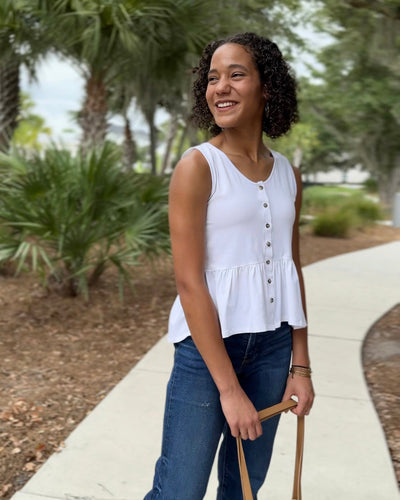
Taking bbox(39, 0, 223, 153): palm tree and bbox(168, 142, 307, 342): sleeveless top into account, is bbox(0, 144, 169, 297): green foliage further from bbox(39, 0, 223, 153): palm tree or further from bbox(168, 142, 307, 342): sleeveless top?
bbox(168, 142, 307, 342): sleeveless top

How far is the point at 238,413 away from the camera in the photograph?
65.0 inches

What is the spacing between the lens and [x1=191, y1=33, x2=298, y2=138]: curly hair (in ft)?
5.80

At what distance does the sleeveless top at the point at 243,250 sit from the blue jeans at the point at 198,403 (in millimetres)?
62

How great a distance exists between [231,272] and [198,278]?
A: 0.36ft

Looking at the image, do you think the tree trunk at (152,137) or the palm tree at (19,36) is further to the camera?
the tree trunk at (152,137)

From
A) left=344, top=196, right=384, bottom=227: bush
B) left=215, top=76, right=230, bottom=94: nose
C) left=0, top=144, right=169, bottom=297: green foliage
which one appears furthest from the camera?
left=344, top=196, right=384, bottom=227: bush

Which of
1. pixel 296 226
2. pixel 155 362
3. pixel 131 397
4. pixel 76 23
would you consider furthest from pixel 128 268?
pixel 296 226

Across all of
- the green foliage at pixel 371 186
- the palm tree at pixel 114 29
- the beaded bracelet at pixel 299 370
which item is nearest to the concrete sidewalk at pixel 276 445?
the beaded bracelet at pixel 299 370

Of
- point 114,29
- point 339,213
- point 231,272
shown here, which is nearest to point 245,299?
point 231,272

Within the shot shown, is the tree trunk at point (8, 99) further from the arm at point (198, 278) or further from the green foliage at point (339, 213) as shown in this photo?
the arm at point (198, 278)

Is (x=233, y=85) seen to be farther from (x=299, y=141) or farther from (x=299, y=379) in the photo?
(x=299, y=141)

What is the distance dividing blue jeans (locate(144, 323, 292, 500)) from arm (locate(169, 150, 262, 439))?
79 mm

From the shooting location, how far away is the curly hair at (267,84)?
177 centimetres

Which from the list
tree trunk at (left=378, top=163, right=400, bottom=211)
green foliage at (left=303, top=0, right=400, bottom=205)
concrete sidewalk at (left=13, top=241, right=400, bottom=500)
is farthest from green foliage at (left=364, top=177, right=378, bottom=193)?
concrete sidewalk at (left=13, top=241, right=400, bottom=500)
